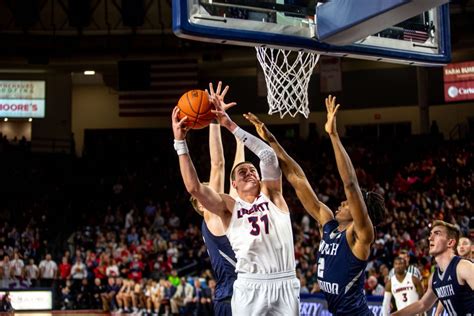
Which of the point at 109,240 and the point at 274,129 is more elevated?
the point at 274,129

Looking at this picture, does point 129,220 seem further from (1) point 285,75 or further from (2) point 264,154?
(2) point 264,154

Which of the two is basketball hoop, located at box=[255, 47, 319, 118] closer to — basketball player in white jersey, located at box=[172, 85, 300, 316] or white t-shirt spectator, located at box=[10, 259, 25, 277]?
basketball player in white jersey, located at box=[172, 85, 300, 316]

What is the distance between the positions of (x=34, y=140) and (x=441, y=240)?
77.6 ft

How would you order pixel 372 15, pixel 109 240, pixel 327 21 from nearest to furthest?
1. pixel 372 15
2. pixel 327 21
3. pixel 109 240

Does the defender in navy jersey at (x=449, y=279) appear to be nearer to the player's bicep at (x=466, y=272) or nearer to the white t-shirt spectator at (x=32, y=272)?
the player's bicep at (x=466, y=272)

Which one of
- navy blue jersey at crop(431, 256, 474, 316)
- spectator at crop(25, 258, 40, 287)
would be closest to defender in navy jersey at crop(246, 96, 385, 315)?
navy blue jersey at crop(431, 256, 474, 316)

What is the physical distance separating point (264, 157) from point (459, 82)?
20293 millimetres

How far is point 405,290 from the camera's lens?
10.0 meters

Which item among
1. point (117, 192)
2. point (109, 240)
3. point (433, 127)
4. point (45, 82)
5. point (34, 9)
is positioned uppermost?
point (34, 9)

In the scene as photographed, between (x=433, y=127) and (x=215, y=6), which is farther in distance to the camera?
(x=433, y=127)

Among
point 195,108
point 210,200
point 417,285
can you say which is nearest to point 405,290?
point 417,285

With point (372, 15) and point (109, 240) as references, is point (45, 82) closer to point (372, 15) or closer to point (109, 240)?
point (109, 240)

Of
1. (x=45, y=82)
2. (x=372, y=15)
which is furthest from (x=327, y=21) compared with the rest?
(x=45, y=82)

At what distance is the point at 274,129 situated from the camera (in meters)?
28.5
